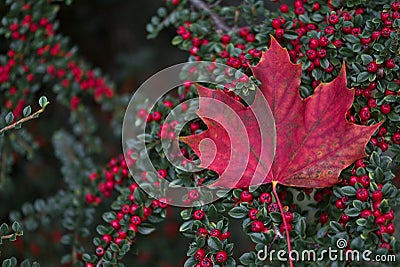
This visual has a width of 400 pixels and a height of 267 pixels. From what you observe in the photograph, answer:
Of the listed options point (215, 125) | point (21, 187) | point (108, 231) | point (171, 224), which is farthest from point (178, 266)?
point (215, 125)

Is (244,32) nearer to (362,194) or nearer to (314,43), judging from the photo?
(314,43)

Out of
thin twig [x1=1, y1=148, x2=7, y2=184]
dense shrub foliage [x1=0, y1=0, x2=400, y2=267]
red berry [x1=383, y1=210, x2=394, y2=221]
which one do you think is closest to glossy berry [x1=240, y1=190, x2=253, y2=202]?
dense shrub foliage [x1=0, y1=0, x2=400, y2=267]

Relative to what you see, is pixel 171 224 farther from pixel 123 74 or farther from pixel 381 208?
pixel 381 208

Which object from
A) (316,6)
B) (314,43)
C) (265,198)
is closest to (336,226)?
(265,198)

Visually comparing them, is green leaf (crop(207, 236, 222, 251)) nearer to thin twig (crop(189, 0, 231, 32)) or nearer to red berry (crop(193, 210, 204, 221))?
red berry (crop(193, 210, 204, 221))

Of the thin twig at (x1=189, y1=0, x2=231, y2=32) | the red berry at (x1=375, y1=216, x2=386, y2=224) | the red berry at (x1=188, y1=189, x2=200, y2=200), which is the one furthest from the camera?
the thin twig at (x1=189, y1=0, x2=231, y2=32)

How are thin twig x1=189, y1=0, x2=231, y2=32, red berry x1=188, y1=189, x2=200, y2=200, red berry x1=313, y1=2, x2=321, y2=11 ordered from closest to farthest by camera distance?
1. red berry x1=188, y1=189, x2=200, y2=200
2. red berry x1=313, y1=2, x2=321, y2=11
3. thin twig x1=189, y1=0, x2=231, y2=32

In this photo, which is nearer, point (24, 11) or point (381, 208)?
A: point (381, 208)
